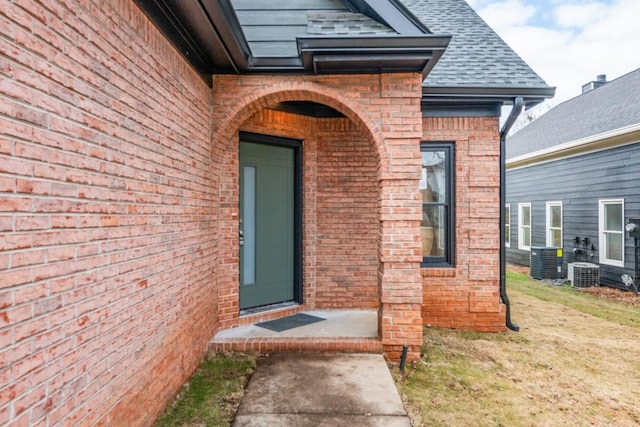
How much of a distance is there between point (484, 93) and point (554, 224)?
729cm

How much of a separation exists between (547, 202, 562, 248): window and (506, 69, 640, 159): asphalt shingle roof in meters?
1.68

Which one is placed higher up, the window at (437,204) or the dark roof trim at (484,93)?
the dark roof trim at (484,93)

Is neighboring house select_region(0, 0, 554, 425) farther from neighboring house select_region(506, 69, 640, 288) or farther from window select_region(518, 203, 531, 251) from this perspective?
window select_region(518, 203, 531, 251)

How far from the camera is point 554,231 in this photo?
998cm

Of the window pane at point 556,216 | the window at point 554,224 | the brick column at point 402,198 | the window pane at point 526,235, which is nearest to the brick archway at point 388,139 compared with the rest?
the brick column at point 402,198

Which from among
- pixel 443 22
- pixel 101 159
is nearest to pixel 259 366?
pixel 101 159

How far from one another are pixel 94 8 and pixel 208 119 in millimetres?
1829

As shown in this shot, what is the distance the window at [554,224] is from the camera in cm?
978

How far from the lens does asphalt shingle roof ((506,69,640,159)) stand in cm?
826

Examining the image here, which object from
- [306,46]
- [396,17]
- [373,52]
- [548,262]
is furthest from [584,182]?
[306,46]

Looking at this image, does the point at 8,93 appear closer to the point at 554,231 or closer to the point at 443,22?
the point at 443,22

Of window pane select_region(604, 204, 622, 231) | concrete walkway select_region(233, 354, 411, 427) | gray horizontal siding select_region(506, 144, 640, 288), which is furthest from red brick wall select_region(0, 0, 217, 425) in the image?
window pane select_region(604, 204, 622, 231)

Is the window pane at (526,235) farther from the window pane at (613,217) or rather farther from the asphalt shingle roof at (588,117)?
the window pane at (613,217)

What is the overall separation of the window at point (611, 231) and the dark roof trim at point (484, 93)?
5090 millimetres
